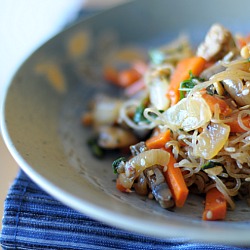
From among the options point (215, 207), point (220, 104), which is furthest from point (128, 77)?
point (215, 207)

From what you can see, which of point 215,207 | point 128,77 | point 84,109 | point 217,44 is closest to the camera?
point 215,207

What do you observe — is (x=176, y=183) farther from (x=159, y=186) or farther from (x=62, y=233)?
(x=62, y=233)

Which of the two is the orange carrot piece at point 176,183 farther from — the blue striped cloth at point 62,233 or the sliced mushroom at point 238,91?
the sliced mushroom at point 238,91

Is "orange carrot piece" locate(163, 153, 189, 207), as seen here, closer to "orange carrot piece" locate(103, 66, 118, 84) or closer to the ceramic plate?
the ceramic plate

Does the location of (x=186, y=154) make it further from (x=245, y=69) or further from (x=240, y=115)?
(x=245, y=69)

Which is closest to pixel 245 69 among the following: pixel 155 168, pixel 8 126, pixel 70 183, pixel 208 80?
pixel 208 80

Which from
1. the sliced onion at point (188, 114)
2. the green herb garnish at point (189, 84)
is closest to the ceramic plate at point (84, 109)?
the sliced onion at point (188, 114)
